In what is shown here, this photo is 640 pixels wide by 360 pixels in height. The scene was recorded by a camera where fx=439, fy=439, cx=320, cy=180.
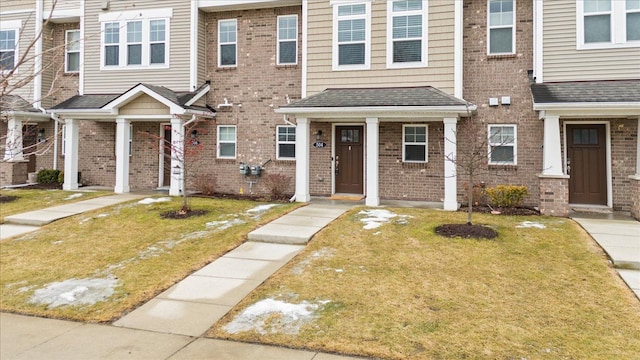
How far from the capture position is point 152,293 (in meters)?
6.43

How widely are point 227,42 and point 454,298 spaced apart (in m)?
13.1

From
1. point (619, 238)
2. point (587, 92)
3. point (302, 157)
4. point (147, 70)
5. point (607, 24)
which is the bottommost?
point (619, 238)

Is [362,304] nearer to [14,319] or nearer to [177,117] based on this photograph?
[14,319]

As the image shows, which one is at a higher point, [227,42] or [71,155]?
[227,42]

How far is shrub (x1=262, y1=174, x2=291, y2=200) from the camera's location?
14680 millimetres

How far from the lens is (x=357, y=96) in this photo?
13188 millimetres

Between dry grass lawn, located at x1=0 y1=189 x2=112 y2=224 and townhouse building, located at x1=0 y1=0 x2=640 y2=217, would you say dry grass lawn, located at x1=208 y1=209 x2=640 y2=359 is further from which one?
dry grass lawn, located at x1=0 y1=189 x2=112 y2=224

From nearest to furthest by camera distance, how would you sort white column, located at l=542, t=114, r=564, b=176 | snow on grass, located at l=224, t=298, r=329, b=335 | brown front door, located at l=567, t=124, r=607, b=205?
snow on grass, located at l=224, t=298, r=329, b=335 < white column, located at l=542, t=114, r=564, b=176 < brown front door, located at l=567, t=124, r=607, b=205

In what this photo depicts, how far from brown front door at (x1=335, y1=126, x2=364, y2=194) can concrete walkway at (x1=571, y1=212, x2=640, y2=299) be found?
6426 mm

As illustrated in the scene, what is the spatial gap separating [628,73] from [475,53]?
159 inches

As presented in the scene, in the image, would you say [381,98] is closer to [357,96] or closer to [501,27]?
[357,96]

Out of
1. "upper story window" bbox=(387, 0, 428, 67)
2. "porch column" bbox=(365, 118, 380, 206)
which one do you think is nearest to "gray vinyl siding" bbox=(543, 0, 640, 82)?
"upper story window" bbox=(387, 0, 428, 67)

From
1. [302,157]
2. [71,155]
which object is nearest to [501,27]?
[302,157]

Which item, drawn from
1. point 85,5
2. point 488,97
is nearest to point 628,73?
point 488,97
